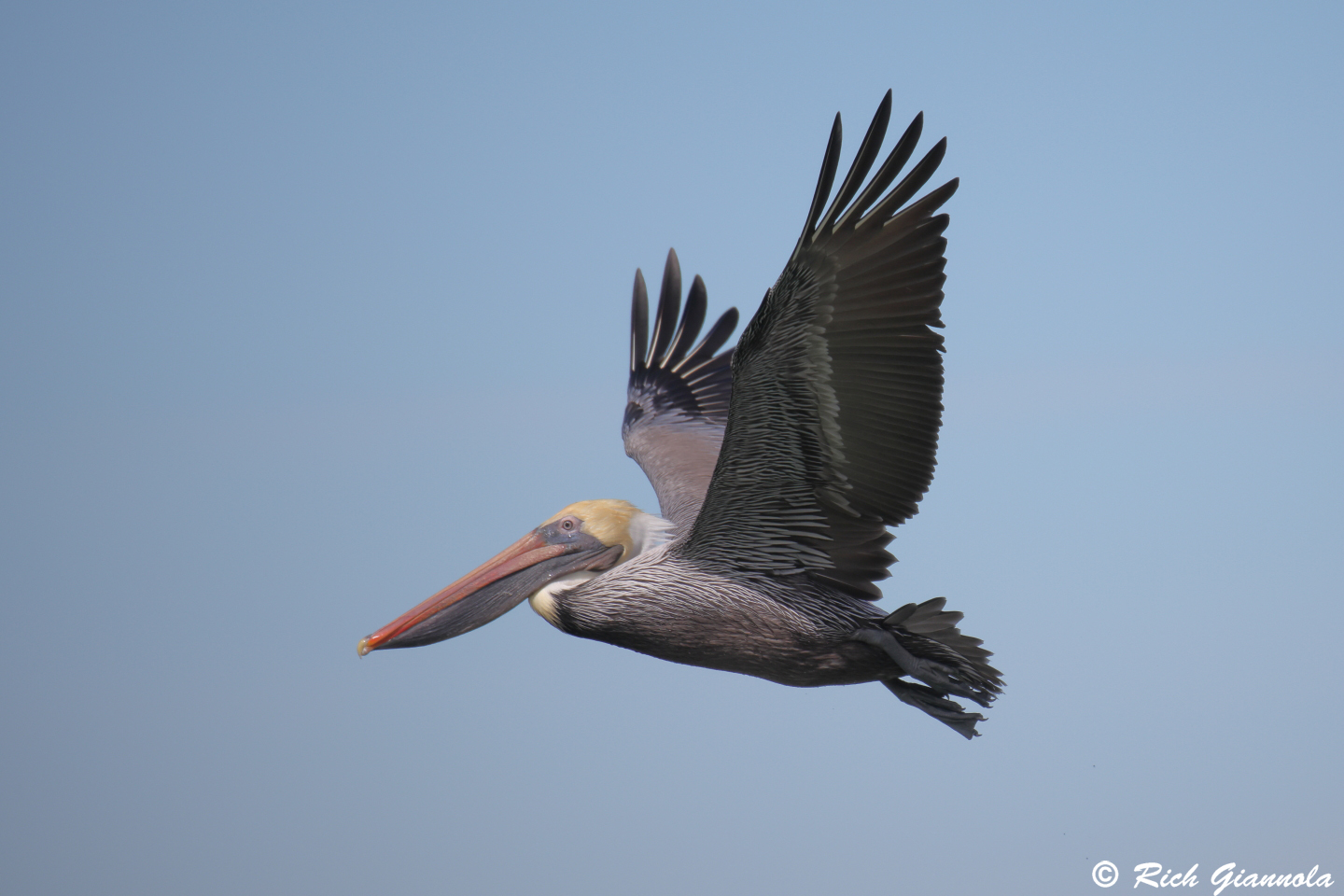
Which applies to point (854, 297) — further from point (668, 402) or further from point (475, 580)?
point (668, 402)

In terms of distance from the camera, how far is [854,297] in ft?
20.4

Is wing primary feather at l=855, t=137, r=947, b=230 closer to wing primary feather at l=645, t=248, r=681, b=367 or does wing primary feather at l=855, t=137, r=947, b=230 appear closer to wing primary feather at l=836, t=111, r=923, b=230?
wing primary feather at l=836, t=111, r=923, b=230

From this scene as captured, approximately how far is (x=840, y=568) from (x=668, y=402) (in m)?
3.09

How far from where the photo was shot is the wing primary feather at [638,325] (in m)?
9.85

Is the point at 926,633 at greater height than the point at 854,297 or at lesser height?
lesser

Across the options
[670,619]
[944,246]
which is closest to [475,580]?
[670,619]

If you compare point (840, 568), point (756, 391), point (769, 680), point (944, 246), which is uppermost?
point (944, 246)

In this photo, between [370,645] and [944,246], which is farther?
[370,645]

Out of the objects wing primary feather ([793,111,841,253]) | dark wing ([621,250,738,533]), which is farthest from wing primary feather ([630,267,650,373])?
wing primary feather ([793,111,841,253])

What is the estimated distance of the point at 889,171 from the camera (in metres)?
6.10

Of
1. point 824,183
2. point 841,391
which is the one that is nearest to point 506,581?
point 841,391

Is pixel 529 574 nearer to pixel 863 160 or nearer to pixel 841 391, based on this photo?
pixel 841 391

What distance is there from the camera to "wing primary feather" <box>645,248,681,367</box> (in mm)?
9852

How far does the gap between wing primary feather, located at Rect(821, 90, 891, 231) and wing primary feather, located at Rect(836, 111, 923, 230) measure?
39mm
